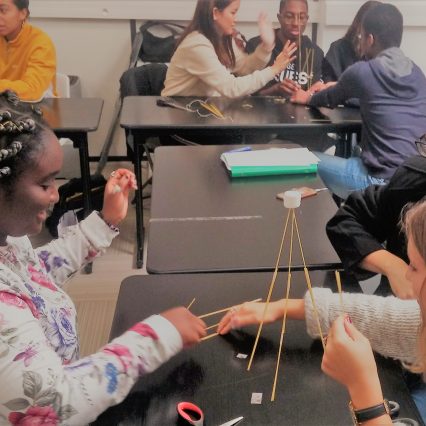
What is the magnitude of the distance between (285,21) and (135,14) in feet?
3.96

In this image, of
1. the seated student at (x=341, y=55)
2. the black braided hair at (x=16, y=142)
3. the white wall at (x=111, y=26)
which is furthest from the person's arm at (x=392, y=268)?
the white wall at (x=111, y=26)

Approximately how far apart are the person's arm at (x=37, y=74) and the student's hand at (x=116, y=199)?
1.75m

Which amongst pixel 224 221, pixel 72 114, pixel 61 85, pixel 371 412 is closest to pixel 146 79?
pixel 61 85

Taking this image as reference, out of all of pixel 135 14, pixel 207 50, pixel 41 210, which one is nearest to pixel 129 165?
pixel 135 14

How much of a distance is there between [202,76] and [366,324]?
242 cm

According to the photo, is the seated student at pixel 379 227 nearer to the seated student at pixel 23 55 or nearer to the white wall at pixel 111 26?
the seated student at pixel 23 55

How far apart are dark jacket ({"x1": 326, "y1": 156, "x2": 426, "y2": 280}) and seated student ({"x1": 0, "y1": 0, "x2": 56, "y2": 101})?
214 cm

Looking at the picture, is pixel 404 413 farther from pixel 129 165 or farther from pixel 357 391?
pixel 129 165

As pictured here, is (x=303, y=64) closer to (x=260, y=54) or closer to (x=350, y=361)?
(x=260, y=54)

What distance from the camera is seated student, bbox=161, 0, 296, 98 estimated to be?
3250 millimetres

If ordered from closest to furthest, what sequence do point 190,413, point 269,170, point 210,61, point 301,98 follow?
point 190,413 < point 269,170 < point 301,98 < point 210,61

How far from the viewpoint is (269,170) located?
6.59 feet

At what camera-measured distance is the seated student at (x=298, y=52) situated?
375cm

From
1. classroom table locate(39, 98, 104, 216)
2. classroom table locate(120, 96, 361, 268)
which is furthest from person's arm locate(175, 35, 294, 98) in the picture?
classroom table locate(39, 98, 104, 216)
